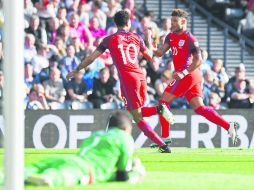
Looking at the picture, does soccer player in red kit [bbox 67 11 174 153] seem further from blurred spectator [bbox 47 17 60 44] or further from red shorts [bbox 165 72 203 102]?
blurred spectator [bbox 47 17 60 44]

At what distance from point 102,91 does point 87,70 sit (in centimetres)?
67

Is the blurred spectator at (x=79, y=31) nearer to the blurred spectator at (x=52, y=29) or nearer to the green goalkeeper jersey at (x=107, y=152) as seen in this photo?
the blurred spectator at (x=52, y=29)

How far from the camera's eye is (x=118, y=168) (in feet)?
35.7

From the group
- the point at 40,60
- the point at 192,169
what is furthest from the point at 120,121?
the point at 40,60

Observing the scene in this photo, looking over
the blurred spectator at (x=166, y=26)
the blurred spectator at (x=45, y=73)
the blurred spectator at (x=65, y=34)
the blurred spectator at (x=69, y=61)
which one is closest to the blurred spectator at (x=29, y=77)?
the blurred spectator at (x=45, y=73)

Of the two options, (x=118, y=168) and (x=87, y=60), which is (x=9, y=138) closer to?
(x=118, y=168)

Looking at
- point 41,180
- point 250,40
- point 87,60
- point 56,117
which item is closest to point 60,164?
point 41,180

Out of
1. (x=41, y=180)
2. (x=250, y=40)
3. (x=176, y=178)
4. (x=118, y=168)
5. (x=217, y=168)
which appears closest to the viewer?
(x=41, y=180)

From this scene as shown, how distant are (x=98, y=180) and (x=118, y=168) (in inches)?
9.8

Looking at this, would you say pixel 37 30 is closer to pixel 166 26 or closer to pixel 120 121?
pixel 166 26

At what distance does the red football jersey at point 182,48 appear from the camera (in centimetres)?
1636

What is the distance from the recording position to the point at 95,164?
10.7 metres

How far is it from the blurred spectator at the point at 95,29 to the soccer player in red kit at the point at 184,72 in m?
5.04

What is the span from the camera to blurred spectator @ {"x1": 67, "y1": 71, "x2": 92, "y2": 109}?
20.0 meters
